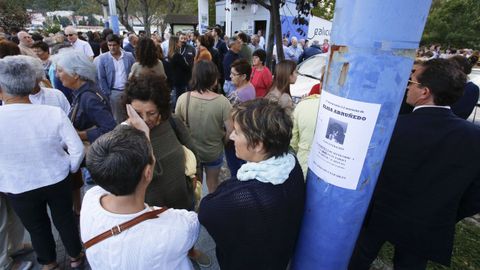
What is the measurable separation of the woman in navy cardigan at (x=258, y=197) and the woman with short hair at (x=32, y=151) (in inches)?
54.5

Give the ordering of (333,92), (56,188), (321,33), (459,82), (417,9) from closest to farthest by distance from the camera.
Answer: (417,9) < (333,92) < (459,82) < (56,188) < (321,33)

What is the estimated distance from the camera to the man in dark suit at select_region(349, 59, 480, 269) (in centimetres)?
174

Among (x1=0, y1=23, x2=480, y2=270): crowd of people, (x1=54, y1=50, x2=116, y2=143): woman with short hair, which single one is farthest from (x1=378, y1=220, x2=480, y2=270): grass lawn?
(x1=54, y1=50, x2=116, y2=143): woman with short hair

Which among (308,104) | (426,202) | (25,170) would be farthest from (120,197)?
(426,202)

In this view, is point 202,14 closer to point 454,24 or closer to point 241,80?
point 241,80

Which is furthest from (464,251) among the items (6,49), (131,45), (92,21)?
(92,21)

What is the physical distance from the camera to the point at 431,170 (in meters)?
1.80

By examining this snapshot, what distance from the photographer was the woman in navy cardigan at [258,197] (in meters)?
1.26

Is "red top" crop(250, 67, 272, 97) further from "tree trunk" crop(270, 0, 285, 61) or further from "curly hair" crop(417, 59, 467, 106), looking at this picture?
"curly hair" crop(417, 59, 467, 106)

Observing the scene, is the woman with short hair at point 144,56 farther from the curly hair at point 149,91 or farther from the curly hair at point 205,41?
the curly hair at point 149,91

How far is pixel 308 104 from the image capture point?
2.29m

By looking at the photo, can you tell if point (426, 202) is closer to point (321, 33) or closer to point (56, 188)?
point (56, 188)

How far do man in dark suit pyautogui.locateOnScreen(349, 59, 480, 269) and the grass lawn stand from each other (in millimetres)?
1067

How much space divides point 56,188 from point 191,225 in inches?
56.8
